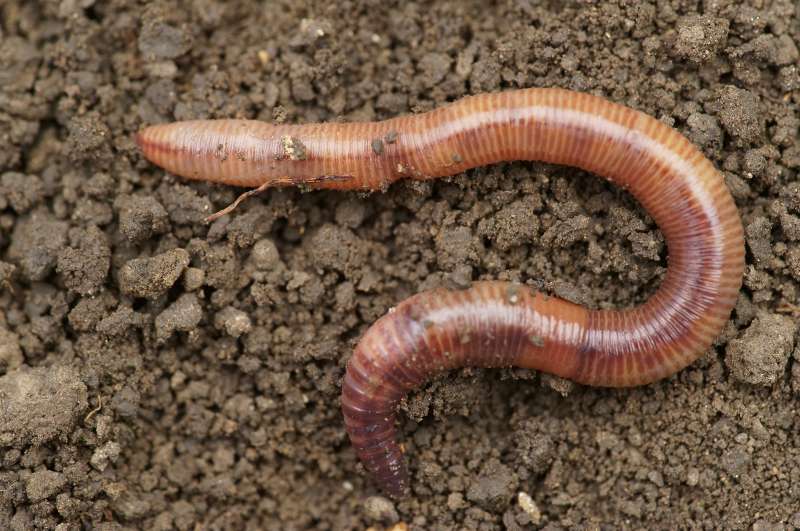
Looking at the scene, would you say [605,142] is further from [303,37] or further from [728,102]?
[303,37]

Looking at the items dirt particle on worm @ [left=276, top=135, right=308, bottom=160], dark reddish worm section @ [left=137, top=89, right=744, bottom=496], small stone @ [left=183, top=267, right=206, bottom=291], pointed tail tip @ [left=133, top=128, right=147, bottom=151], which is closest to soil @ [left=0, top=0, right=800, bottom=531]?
small stone @ [left=183, top=267, right=206, bottom=291]

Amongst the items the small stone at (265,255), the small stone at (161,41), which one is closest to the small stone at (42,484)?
the small stone at (265,255)

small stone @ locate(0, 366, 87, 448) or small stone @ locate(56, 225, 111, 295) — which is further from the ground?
small stone @ locate(56, 225, 111, 295)

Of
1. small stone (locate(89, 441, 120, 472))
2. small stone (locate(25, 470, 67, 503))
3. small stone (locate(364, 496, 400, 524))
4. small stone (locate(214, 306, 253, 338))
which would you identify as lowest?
small stone (locate(364, 496, 400, 524))

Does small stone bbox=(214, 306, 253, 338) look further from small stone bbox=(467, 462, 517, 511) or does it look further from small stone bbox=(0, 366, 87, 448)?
small stone bbox=(467, 462, 517, 511)

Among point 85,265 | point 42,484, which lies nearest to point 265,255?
point 85,265

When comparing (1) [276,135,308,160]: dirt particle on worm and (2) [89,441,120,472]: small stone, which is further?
(1) [276,135,308,160]: dirt particle on worm

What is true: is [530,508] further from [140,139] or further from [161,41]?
[161,41]
